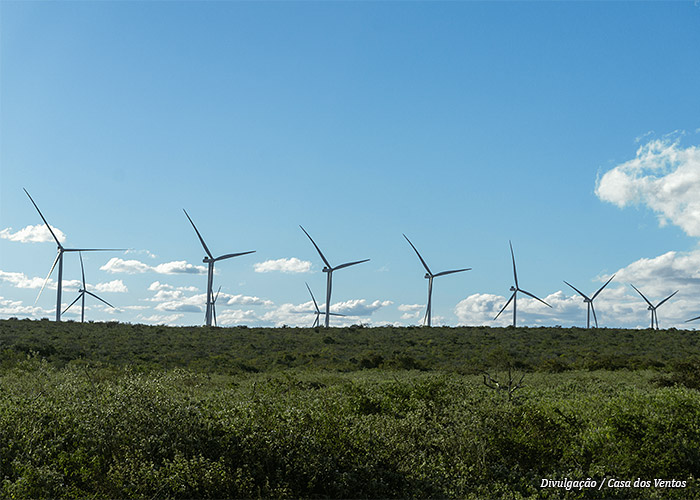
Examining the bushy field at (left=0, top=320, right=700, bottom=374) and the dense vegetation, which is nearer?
the dense vegetation

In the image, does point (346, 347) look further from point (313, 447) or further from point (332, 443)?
point (313, 447)

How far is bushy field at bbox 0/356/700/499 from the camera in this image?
496 inches

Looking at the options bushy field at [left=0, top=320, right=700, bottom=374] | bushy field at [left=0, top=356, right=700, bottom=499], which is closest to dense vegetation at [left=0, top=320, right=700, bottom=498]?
bushy field at [left=0, top=356, right=700, bottom=499]

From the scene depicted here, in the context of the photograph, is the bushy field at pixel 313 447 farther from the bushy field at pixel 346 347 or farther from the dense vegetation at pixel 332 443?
the bushy field at pixel 346 347

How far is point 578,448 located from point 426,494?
4.77 m

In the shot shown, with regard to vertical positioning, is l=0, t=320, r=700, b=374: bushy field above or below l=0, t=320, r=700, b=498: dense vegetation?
above

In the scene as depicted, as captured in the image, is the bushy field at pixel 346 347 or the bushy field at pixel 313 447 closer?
the bushy field at pixel 313 447

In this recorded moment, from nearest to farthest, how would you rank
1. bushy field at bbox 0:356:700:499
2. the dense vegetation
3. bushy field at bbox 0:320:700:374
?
bushy field at bbox 0:356:700:499
the dense vegetation
bushy field at bbox 0:320:700:374

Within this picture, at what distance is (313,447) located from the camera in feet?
45.9

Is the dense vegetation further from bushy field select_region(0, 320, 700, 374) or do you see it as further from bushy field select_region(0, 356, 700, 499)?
bushy field select_region(0, 320, 700, 374)

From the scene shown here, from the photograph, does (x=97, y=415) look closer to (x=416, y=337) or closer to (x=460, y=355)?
(x=460, y=355)

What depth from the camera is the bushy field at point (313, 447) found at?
12.6m

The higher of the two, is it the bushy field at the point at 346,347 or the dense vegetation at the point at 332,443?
the bushy field at the point at 346,347

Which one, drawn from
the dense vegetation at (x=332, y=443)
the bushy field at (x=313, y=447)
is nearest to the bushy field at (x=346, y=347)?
the dense vegetation at (x=332, y=443)
